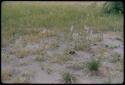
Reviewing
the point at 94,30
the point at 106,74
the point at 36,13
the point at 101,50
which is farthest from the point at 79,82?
the point at 36,13

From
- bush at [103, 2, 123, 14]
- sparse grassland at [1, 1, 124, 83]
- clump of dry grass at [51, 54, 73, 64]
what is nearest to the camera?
→ sparse grassland at [1, 1, 124, 83]

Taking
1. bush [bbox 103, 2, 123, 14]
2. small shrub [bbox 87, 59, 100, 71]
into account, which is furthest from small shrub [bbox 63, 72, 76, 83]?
bush [bbox 103, 2, 123, 14]

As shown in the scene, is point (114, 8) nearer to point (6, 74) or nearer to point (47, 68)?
point (47, 68)

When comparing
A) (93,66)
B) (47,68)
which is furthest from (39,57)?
(93,66)

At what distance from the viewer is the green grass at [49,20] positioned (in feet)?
29.4

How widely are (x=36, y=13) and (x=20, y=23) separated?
5.28ft

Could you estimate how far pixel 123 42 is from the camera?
7.84m

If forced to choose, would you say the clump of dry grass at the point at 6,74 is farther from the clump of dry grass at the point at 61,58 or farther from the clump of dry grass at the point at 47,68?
the clump of dry grass at the point at 61,58

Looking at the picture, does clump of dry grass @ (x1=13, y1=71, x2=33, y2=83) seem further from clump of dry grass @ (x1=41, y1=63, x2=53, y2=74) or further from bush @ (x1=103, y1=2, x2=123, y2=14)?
bush @ (x1=103, y1=2, x2=123, y2=14)

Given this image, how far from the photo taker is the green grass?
8962 millimetres

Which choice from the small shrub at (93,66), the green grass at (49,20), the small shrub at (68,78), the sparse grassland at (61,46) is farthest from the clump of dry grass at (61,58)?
the green grass at (49,20)

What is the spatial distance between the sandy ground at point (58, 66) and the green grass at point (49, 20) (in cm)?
105

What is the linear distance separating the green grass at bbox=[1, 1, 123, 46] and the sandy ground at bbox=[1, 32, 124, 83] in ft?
3.44

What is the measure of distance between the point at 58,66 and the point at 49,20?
3.74m
